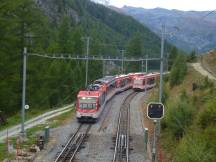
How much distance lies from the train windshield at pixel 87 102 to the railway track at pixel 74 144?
7.24 ft

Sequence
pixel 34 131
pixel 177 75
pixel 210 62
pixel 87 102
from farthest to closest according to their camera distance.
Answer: pixel 210 62, pixel 177 75, pixel 87 102, pixel 34 131

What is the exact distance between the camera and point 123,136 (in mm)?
40875

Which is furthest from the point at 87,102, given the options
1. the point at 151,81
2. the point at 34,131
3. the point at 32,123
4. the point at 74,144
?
the point at 151,81

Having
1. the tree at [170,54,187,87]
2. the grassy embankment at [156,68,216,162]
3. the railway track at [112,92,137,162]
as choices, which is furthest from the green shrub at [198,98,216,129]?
the tree at [170,54,187,87]

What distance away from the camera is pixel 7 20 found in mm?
51500

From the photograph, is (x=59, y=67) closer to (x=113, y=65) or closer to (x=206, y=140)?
(x=206, y=140)

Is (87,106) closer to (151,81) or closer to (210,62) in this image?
(151,81)

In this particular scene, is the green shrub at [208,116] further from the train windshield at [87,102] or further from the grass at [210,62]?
the grass at [210,62]

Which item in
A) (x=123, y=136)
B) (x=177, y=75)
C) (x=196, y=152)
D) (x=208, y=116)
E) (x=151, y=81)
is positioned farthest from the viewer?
(x=151, y=81)

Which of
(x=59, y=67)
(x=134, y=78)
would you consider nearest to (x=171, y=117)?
(x=134, y=78)

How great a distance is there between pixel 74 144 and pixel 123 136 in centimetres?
496

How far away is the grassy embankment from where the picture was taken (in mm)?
24281

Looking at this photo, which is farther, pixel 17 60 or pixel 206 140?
pixel 17 60

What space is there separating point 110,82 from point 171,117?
29.7 metres
